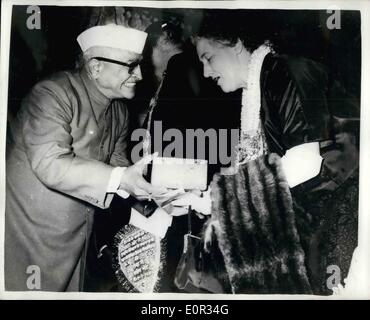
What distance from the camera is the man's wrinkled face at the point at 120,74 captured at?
5.45ft

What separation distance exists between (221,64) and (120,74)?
30cm

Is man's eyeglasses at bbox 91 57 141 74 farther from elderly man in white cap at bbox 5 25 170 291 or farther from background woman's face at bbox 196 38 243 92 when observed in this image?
background woman's face at bbox 196 38 243 92

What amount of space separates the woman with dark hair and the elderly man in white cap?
239 millimetres

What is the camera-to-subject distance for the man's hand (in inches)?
65.4

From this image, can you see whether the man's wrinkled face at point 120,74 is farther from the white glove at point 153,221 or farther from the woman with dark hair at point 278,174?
the white glove at point 153,221

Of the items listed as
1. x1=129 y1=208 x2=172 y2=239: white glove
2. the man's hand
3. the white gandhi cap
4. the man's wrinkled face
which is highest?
the white gandhi cap

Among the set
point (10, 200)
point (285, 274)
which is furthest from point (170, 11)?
point (285, 274)

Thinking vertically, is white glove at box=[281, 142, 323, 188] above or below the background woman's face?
below

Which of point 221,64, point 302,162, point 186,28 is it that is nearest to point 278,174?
point 302,162

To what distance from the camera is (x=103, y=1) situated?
168 centimetres

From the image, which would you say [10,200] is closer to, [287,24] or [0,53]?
[0,53]

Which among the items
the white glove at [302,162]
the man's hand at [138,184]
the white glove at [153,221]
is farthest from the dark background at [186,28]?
the white glove at [153,221]

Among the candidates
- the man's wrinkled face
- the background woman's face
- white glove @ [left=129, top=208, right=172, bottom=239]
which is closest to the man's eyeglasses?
the man's wrinkled face

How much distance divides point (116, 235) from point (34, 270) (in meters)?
0.26
